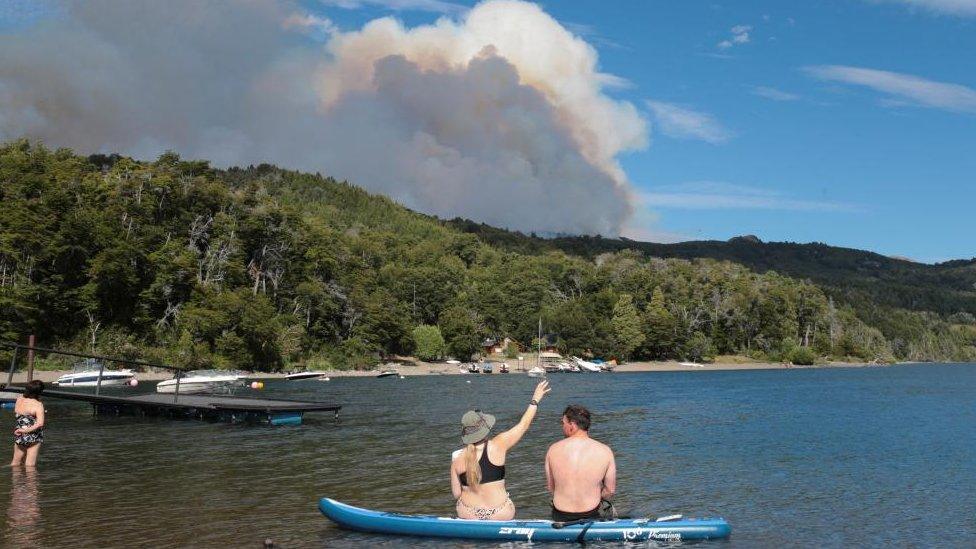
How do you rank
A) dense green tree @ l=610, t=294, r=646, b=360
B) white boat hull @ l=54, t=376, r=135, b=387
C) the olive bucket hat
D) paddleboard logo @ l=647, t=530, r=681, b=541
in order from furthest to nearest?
dense green tree @ l=610, t=294, r=646, b=360, white boat hull @ l=54, t=376, r=135, b=387, paddleboard logo @ l=647, t=530, r=681, b=541, the olive bucket hat

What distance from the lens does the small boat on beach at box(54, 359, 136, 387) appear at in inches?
3034

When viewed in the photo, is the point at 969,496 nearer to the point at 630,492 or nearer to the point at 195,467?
the point at 630,492

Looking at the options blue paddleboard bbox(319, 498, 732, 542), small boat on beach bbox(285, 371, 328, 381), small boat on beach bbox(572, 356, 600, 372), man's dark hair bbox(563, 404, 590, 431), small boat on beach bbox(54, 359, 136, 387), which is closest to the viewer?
man's dark hair bbox(563, 404, 590, 431)

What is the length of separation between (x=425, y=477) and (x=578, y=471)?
1470 centimetres

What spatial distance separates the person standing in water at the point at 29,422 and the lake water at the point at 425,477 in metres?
0.93

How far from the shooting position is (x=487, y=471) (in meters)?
16.2

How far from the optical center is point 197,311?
11006 centimetres

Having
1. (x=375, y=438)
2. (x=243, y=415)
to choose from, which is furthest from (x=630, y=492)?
(x=243, y=415)

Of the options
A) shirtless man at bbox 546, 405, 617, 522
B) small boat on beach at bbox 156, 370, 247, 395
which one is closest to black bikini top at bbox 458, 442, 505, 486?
shirtless man at bbox 546, 405, 617, 522

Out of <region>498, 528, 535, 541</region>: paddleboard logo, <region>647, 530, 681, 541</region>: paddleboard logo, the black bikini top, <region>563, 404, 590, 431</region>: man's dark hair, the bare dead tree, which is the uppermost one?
the bare dead tree

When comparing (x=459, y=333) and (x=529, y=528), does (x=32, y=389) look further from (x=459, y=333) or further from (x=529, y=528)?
(x=459, y=333)

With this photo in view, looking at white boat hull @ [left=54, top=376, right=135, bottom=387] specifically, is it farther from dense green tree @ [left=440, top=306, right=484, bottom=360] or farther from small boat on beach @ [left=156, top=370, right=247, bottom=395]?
dense green tree @ [left=440, top=306, right=484, bottom=360]

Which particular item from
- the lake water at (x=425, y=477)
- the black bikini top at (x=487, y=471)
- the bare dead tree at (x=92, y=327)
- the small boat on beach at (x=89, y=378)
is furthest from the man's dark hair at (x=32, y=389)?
the bare dead tree at (x=92, y=327)

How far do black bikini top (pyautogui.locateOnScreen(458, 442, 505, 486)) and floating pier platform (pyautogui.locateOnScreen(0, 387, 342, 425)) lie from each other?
32541 mm
